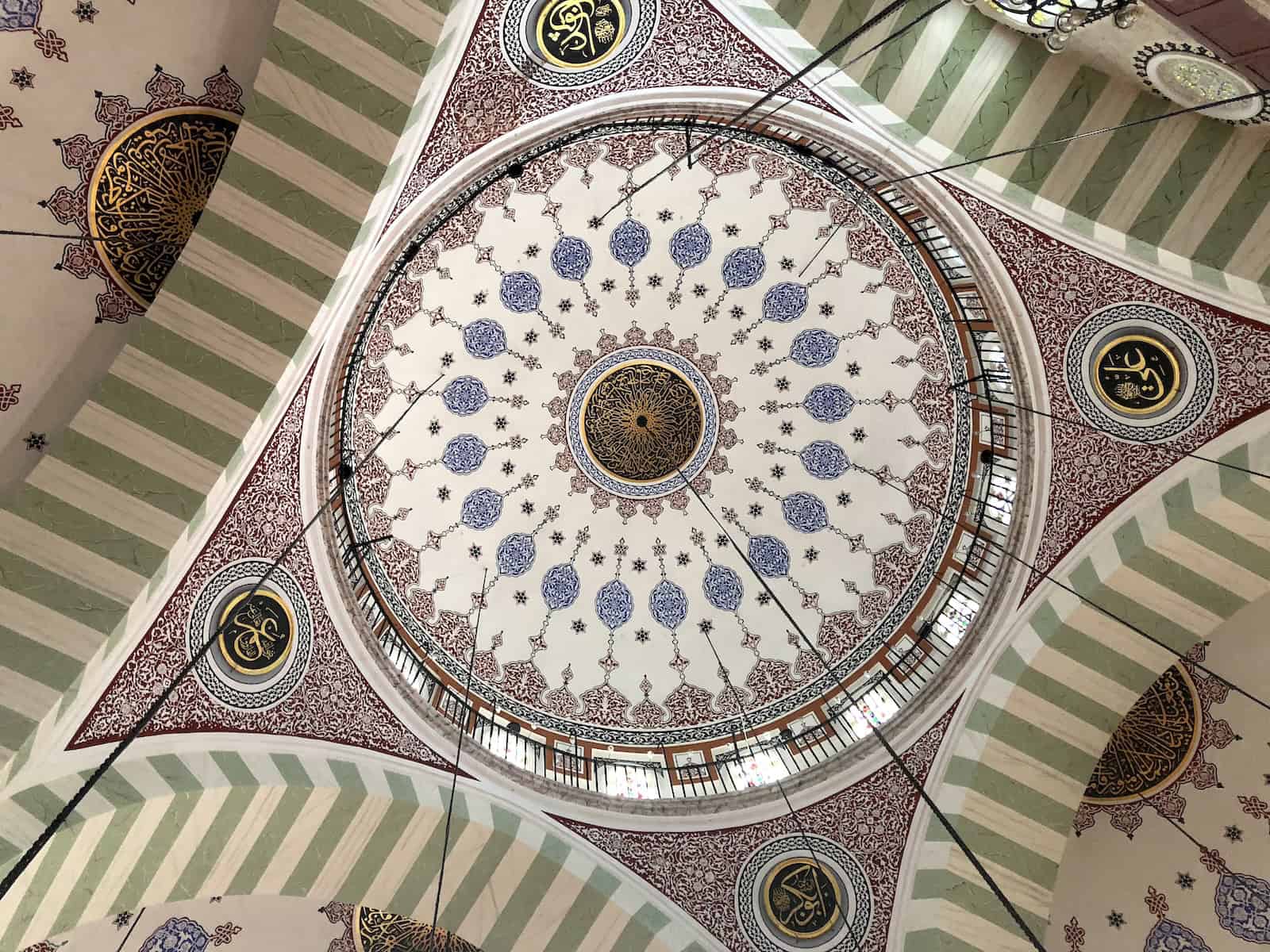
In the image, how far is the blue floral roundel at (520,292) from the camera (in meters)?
7.96

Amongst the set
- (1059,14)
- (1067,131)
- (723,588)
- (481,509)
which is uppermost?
(1059,14)

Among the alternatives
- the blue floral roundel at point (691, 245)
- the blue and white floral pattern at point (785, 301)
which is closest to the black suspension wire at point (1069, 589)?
the blue and white floral pattern at point (785, 301)

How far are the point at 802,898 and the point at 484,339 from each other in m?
5.31

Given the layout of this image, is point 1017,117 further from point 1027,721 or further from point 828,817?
point 828,817

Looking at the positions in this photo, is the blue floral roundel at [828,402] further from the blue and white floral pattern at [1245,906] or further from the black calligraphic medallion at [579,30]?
the blue and white floral pattern at [1245,906]

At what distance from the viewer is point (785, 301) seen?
27.1 feet

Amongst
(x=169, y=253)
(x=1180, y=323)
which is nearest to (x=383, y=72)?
(x=169, y=253)

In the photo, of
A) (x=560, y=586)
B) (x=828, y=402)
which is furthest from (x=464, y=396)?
(x=828, y=402)

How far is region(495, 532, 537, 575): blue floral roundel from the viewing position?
845 centimetres

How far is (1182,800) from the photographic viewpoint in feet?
22.6

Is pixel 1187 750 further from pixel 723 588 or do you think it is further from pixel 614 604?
pixel 614 604

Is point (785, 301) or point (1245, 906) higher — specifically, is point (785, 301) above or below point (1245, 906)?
above

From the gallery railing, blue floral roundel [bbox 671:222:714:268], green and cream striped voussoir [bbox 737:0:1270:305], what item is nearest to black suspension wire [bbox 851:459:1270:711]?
the gallery railing

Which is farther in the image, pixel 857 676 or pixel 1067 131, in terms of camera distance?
pixel 857 676
